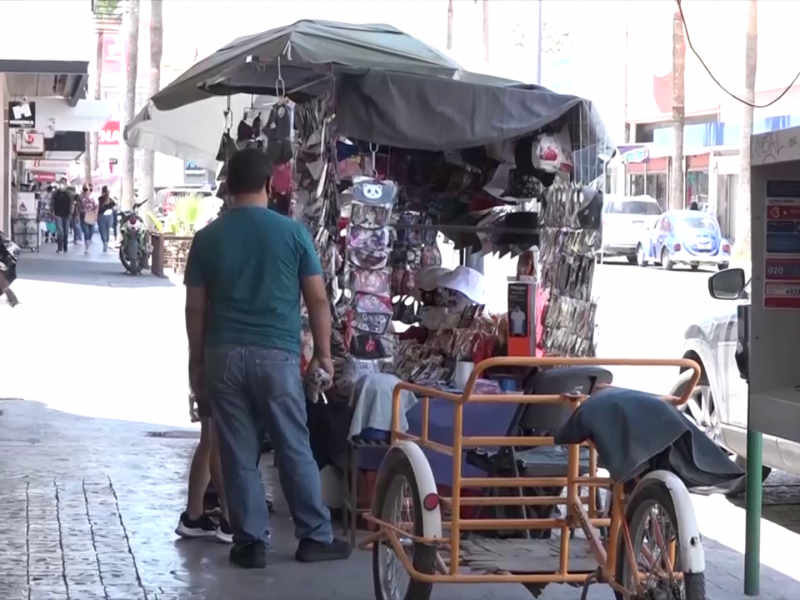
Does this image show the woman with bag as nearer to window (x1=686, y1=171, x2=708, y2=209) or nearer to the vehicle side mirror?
window (x1=686, y1=171, x2=708, y2=209)

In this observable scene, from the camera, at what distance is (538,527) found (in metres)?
5.65

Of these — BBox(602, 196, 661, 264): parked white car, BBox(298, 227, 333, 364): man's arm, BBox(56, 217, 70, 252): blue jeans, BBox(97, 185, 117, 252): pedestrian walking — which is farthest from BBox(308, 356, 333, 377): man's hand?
BBox(97, 185, 117, 252): pedestrian walking

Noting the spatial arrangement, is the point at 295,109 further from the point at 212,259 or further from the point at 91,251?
the point at 91,251

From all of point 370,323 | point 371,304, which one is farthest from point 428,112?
point 370,323

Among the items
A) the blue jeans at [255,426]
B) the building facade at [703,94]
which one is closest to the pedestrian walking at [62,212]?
the building facade at [703,94]

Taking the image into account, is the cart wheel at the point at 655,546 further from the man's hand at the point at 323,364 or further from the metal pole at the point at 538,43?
the metal pole at the point at 538,43

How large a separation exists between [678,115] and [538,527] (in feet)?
131

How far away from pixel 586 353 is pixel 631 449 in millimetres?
3043

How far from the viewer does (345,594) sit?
6.47 metres

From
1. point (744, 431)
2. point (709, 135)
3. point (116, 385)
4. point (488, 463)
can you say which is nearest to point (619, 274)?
point (709, 135)

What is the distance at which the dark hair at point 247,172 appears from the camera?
677 centimetres

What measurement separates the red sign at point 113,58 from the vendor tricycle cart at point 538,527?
74.2 meters

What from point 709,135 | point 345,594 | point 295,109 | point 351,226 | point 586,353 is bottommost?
point 345,594

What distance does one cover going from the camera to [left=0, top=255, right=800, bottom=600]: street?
6.66 metres
